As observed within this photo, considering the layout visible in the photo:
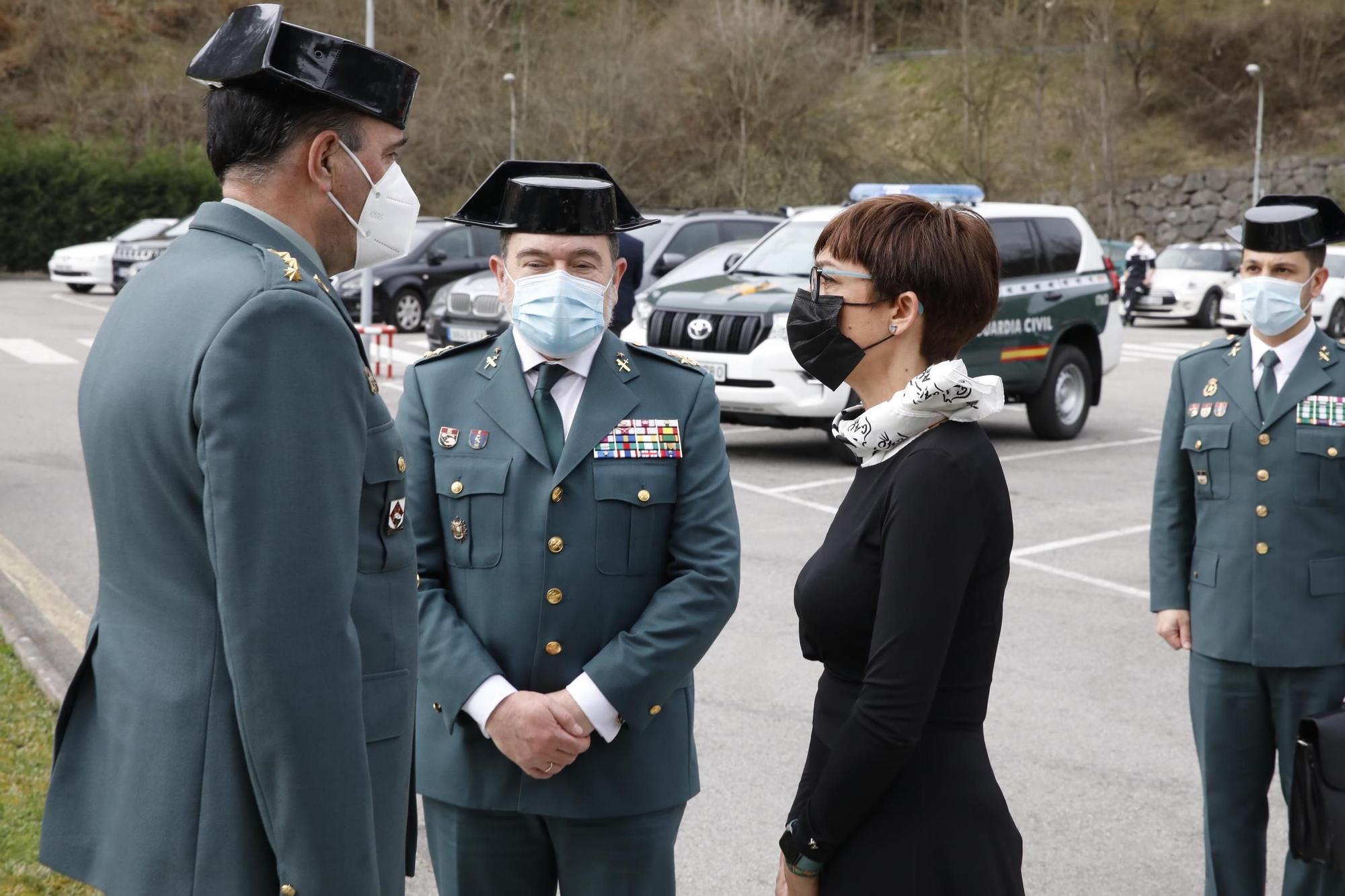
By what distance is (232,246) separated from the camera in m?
2.04

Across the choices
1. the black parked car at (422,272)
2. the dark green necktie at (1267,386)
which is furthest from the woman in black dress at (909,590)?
the black parked car at (422,272)

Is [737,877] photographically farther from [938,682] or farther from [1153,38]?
[1153,38]

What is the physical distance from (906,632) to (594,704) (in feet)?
2.53

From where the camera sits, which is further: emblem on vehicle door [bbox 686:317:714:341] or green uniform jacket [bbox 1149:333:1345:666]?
emblem on vehicle door [bbox 686:317:714:341]

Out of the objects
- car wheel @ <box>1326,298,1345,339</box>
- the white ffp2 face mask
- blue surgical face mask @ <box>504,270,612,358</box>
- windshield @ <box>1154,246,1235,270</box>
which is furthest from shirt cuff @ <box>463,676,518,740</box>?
windshield @ <box>1154,246,1235,270</box>

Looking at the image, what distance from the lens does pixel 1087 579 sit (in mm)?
8266

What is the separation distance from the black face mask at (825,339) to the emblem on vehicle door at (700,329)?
8866 mm

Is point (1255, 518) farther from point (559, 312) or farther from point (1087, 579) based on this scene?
point (1087, 579)

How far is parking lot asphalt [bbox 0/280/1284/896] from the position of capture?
455cm

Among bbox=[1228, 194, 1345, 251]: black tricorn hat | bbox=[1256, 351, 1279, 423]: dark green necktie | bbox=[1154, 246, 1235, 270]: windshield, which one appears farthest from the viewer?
bbox=[1154, 246, 1235, 270]: windshield

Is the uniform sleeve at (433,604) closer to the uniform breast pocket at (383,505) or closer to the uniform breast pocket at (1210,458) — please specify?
the uniform breast pocket at (383,505)

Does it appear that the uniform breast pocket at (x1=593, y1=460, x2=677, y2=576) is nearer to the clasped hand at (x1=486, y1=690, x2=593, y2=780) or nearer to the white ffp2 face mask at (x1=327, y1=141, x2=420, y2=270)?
the clasped hand at (x1=486, y1=690, x2=593, y2=780)

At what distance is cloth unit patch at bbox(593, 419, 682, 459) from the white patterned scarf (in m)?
0.58

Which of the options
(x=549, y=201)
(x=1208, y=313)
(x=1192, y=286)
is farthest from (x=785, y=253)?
(x=1208, y=313)
